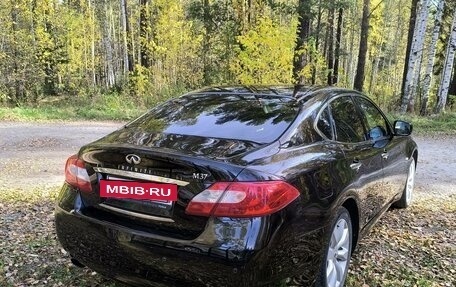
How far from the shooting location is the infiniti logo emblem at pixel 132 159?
248 centimetres

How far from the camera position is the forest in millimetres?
14062

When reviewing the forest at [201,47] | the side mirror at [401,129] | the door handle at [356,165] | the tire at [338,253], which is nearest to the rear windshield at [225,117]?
the door handle at [356,165]

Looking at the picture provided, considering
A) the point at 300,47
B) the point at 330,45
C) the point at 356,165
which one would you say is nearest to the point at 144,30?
the point at 300,47

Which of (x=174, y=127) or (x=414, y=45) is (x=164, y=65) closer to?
(x=414, y=45)

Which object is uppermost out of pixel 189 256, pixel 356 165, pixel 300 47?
pixel 300 47

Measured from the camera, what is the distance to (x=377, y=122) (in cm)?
441

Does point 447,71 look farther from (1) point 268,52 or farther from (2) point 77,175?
(2) point 77,175

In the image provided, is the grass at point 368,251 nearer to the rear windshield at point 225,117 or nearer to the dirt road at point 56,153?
the dirt road at point 56,153

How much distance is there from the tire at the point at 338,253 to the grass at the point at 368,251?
334mm

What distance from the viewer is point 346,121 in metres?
3.66

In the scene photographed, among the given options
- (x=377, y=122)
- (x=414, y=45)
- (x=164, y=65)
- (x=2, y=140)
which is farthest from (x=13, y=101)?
(x=377, y=122)

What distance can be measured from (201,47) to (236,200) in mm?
19733

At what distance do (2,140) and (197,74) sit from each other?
12.4 m

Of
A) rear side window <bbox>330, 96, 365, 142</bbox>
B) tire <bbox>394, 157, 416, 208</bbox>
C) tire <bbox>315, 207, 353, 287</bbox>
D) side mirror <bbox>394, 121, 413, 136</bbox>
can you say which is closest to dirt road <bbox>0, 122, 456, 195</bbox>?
tire <bbox>394, 157, 416, 208</bbox>
